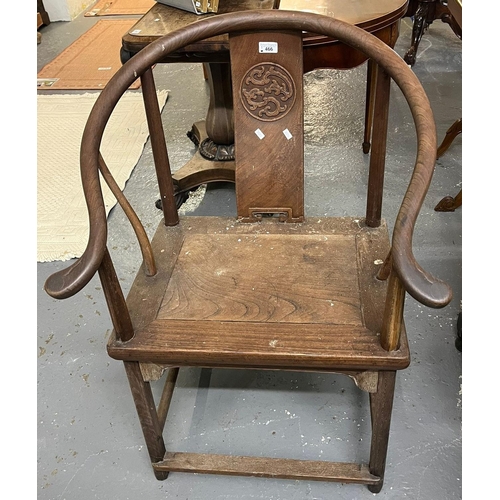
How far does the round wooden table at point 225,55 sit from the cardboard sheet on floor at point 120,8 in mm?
2607

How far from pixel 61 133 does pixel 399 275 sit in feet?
7.39

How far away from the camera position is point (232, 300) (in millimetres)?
997

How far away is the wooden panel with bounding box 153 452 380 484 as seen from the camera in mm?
1073

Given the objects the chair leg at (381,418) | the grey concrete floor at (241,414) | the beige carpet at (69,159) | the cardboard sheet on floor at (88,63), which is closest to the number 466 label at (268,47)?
the chair leg at (381,418)

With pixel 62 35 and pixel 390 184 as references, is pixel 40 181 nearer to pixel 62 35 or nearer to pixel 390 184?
pixel 390 184

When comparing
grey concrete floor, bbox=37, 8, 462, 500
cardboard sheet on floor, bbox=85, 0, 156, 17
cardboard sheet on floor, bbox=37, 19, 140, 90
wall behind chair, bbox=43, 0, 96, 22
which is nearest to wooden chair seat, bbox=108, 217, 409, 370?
grey concrete floor, bbox=37, 8, 462, 500

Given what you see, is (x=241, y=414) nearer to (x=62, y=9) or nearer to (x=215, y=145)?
(x=215, y=145)

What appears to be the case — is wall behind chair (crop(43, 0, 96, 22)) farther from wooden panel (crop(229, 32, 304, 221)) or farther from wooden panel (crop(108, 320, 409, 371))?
wooden panel (crop(108, 320, 409, 371))

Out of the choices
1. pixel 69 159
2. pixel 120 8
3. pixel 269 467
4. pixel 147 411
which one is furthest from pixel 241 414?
pixel 120 8

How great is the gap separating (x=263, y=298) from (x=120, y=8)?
396cm

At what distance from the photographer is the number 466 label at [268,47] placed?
102 centimetres

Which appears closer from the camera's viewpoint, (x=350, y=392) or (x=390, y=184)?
(x=350, y=392)

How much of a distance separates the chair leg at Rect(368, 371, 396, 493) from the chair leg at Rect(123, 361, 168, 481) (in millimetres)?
447

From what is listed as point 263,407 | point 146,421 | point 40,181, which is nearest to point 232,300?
point 146,421
